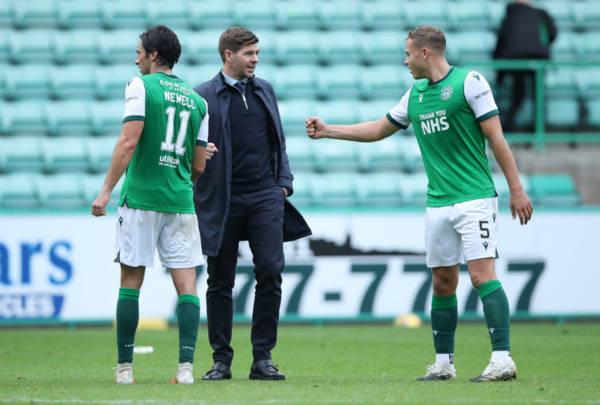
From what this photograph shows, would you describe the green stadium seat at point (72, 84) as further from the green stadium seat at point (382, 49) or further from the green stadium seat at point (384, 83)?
the green stadium seat at point (382, 49)

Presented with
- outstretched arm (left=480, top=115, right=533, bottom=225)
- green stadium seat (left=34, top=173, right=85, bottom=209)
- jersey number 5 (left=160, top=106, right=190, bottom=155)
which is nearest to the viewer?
jersey number 5 (left=160, top=106, right=190, bottom=155)

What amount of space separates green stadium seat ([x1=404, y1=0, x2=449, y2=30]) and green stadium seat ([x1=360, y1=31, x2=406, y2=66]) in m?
0.48

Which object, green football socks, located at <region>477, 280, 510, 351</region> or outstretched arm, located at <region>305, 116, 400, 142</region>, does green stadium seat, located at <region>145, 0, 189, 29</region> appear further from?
green football socks, located at <region>477, 280, 510, 351</region>

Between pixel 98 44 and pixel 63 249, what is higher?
pixel 98 44

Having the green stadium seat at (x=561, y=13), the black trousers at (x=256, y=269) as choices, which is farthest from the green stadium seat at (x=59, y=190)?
the green stadium seat at (x=561, y=13)

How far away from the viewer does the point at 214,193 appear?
5.64m

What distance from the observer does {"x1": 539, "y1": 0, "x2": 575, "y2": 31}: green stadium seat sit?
45.3ft

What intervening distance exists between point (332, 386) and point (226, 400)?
0.92 meters

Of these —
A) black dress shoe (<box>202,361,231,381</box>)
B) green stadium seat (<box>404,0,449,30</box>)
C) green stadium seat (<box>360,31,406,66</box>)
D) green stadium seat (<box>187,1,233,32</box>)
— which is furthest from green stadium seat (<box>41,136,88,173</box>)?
black dress shoe (<box>202,361,231,381</box>)

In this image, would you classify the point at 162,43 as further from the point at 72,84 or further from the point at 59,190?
the point at 72,84

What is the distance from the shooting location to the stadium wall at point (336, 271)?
9398 millimetres

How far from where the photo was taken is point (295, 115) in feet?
38.3

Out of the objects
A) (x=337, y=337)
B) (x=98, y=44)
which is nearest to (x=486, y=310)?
(x=337, y=337)

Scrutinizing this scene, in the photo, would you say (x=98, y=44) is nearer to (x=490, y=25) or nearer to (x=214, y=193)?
(x=490, y=25)
